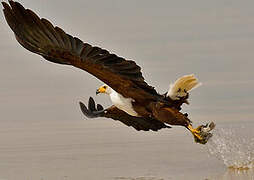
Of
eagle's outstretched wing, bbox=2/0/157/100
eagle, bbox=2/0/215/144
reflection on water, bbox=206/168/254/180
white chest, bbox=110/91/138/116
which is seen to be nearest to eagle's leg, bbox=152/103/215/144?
eagle, bbox=2/0/215/144

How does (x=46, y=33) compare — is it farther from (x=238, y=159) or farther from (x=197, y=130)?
(x=238, y=159)

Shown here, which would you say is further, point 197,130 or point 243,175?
point 243,175

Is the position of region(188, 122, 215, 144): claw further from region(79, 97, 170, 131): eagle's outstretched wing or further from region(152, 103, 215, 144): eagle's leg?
region(79, 97, 170, 131): eagle's outstretched wing

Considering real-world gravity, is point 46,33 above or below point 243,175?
above

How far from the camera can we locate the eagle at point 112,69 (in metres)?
12.4

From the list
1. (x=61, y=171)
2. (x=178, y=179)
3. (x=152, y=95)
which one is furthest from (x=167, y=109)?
(x=61, y=171)

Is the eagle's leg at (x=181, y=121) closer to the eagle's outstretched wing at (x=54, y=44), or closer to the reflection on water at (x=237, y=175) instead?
the eagle's outstretched wing at (x=54, y=44)

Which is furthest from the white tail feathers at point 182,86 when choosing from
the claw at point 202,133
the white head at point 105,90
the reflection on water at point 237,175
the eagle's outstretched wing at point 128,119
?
the reflection on water at point 237,175

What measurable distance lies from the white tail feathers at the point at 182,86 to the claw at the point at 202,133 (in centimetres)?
37

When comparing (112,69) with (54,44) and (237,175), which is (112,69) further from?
(237,175)

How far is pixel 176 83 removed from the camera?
41.0 feet

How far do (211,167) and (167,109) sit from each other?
174 cm

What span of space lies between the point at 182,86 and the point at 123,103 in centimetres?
79

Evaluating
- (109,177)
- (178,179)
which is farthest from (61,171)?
(178,179)
